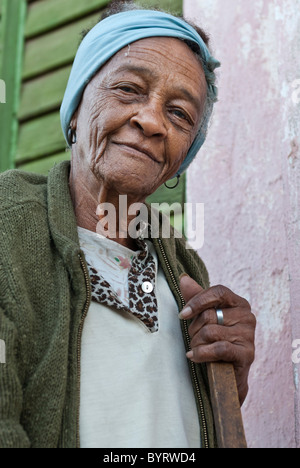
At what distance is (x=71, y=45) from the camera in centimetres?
365

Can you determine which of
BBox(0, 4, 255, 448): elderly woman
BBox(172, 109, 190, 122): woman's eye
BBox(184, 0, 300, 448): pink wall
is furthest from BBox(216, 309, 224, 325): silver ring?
BBox(172, 109, 190, 122): woman's eye

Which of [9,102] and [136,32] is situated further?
[9,102]

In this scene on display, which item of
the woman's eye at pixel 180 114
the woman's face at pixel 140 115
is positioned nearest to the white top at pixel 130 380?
the woman's face at pixel 140 115

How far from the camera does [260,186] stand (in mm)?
2713

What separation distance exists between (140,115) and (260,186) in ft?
2.87

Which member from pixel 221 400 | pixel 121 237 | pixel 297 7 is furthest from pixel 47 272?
pixel 297 7

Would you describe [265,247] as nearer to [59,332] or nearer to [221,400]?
[221,400]

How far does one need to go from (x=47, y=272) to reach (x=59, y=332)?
0.18 meters

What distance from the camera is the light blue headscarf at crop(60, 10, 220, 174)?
2104 mm

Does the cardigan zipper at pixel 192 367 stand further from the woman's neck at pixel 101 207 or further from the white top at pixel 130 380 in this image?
the woman's neck at pixel 101 207

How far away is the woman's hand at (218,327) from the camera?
1844mm

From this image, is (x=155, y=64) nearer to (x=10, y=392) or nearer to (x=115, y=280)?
(x=115, y=280)

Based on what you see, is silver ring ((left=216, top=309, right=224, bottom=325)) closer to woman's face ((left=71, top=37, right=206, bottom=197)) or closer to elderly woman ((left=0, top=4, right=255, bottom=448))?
elderly woman ((left=0, top=4, right=255, bottom=448))

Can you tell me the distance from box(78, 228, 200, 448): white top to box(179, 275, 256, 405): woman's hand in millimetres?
91
